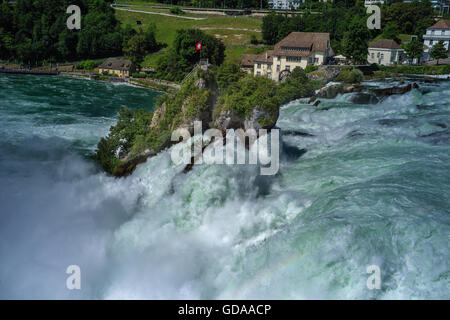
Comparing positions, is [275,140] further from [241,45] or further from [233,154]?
[241,45]

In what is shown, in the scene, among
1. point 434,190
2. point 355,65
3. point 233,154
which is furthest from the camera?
point 355,65

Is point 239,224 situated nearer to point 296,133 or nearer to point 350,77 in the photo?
point 296,133

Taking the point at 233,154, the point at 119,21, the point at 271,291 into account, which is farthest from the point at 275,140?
the point at 119,21

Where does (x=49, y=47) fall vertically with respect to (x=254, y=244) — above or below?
above

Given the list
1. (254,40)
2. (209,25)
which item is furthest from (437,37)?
(209,25)

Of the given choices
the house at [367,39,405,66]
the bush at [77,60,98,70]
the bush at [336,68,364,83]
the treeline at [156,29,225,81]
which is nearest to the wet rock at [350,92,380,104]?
the bush at [336,68,364,83]

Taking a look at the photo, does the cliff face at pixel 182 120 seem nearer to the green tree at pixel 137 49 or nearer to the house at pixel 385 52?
the house at pixel 385 52
